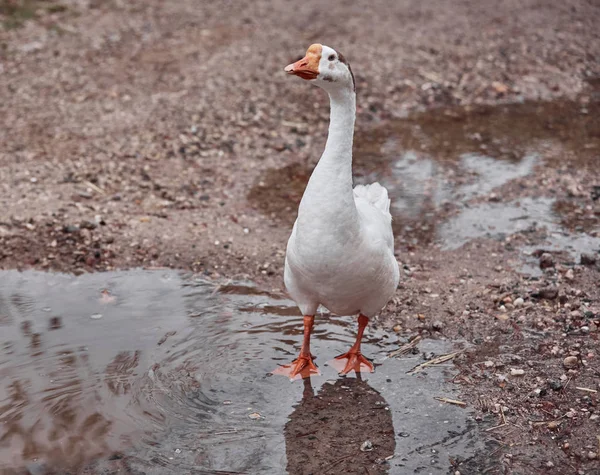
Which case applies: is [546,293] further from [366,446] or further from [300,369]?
[366,446]

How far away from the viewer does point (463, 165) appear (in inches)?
388

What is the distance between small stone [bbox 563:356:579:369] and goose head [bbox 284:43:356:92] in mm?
2832

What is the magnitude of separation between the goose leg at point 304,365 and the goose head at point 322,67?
192 cm

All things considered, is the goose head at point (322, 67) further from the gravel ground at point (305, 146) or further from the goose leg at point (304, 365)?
Answer: the gravel ground at point (305, 146)

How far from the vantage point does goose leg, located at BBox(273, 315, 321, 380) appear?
6051mm

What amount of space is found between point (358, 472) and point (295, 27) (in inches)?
404

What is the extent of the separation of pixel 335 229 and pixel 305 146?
16.7 feet

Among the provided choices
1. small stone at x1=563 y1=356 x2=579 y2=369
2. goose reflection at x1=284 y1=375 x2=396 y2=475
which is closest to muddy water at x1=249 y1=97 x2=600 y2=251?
small stone at x1=563 y1=356 x2=579 y2=369

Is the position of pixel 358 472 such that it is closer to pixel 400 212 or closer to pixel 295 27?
pixel 400 212

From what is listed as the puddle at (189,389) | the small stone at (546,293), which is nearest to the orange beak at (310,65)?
the puddle at (189,389)

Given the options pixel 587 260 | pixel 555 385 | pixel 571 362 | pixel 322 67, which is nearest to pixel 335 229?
pixel 322 67

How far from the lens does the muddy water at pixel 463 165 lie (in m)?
8.55

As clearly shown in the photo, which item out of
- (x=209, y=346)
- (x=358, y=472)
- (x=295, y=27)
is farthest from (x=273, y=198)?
(x=295, y=27)

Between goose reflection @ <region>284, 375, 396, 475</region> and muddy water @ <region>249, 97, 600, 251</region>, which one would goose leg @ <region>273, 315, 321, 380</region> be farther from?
muddy water @ <region>249, 97, 600, 251</region>
